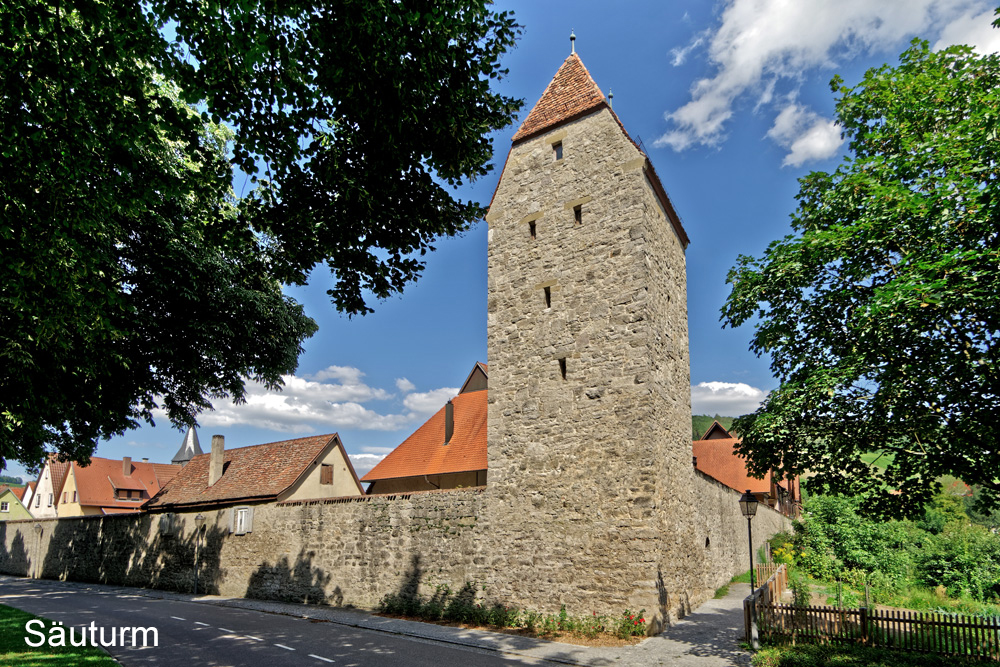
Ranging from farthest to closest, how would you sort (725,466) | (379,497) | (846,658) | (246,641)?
(725,466)
(379,497)
(246,641)
(846,658)

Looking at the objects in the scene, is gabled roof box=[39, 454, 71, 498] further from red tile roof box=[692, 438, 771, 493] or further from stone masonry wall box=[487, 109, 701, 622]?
stone masonry wall box=[487, 109, 701, 622]

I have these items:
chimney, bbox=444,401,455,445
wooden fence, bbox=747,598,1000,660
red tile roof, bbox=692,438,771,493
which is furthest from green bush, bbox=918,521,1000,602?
chimney, bbox=444,401,455,445

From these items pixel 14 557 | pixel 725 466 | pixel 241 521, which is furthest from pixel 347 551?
pixel 14 557

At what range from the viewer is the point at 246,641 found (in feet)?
38.7

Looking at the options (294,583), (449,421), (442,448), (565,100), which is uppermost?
(565,100)

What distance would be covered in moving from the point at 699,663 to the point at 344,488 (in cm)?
1942

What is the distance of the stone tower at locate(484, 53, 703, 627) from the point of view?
12.9 meters

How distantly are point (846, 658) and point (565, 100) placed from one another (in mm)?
13978

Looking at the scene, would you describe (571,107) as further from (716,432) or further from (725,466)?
(716,432)

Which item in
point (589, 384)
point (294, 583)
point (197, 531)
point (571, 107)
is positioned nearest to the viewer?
point (589, 384)

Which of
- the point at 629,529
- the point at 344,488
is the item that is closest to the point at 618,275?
the point at 629,529

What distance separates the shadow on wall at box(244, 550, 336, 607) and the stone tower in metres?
6.26

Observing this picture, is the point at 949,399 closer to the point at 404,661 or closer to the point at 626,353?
the point at 626,353

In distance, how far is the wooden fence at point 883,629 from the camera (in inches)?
388
